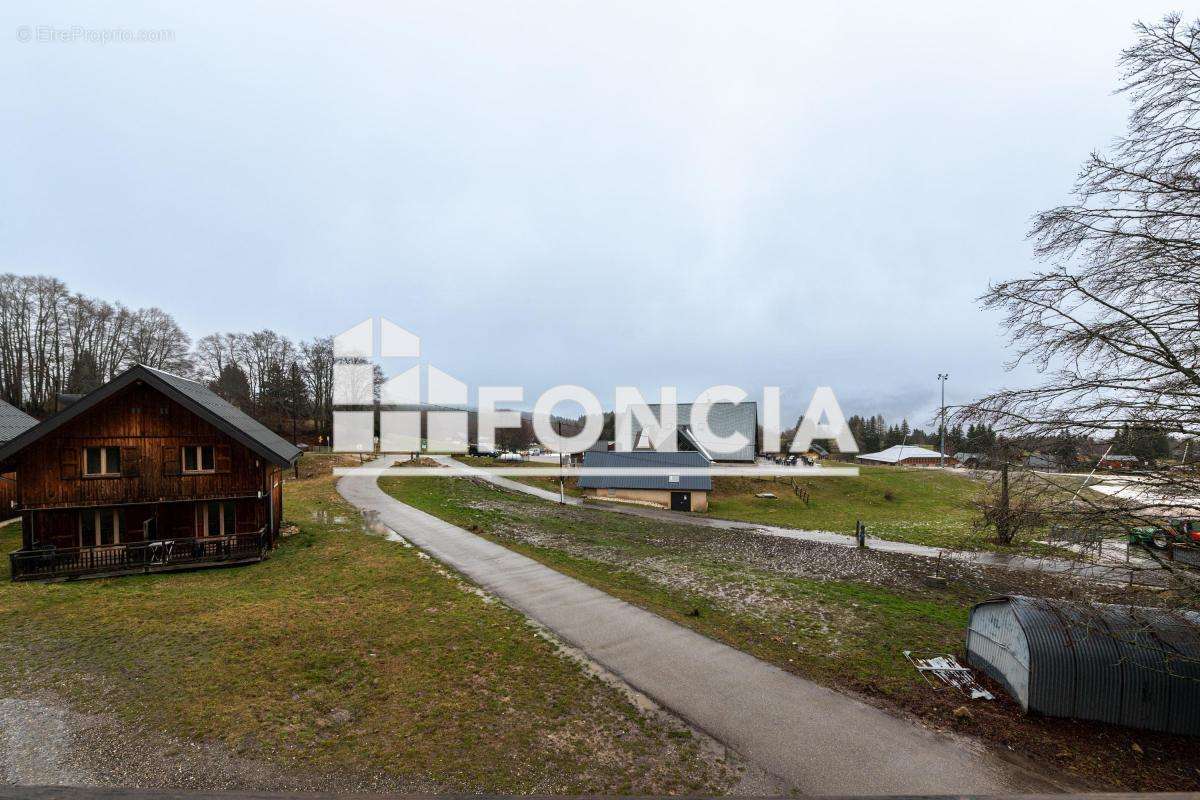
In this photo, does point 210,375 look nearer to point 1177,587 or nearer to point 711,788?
point 711,788

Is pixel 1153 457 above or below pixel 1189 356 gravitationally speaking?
below

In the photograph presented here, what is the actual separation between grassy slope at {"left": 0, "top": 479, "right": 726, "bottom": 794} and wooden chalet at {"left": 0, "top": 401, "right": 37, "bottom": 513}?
11888mm

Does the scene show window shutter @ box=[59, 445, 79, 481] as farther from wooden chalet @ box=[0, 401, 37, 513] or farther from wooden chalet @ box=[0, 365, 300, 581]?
wooden chalet @ box=[0, 401, 37, 513]

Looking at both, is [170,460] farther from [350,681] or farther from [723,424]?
[723,424]

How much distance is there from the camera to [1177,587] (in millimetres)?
5891

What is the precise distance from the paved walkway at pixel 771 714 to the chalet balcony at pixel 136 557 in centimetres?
924

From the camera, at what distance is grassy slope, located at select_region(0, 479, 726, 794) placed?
597 centimetres

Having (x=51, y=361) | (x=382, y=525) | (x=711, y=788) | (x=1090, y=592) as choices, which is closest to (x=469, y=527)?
(x=382, y=525)

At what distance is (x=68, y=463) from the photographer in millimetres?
13922

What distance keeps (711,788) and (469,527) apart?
54.3 feet

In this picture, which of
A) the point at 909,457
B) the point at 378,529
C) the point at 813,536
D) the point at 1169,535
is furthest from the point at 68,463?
the point at 909,457

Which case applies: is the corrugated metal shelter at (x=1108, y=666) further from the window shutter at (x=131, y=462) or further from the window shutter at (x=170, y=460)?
the window shutter at (x=131, y=462)

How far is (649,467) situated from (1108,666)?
2715 cm
